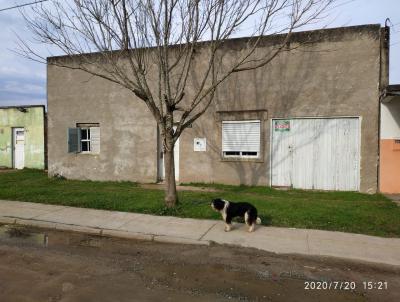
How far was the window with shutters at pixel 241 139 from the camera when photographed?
12.6 m

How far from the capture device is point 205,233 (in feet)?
23.3

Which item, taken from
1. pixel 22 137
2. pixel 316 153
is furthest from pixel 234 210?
pixel 22 137

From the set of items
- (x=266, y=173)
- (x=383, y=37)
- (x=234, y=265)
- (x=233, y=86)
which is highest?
(x=383, y=37)

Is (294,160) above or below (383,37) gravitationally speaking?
below

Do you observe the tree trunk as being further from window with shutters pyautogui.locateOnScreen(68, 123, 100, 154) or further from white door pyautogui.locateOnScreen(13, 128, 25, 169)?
white door pyautogui.locateOnScreen(13, 128, 25, 169)

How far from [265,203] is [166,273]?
191 inches

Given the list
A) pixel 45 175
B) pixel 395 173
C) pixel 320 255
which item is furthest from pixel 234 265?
pixel 45 175

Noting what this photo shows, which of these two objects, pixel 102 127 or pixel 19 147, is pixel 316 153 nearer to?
pixel 102 127

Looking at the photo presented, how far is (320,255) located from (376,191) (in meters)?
6.40

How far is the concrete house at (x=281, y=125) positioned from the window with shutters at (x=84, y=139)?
0.52ft

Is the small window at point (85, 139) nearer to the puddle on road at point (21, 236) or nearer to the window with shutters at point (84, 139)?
the window with shutters at point (84, 139)

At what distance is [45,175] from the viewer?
16.9 meters

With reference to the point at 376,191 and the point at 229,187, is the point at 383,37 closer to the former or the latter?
the point at 376,191

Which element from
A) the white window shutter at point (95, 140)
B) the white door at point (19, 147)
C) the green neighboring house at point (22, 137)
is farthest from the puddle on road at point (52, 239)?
the white door at point (19, 147)
